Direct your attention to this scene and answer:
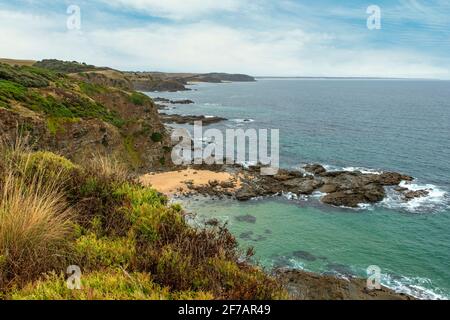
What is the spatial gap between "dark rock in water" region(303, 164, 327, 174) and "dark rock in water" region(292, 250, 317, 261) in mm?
21355

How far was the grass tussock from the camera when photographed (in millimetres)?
5246

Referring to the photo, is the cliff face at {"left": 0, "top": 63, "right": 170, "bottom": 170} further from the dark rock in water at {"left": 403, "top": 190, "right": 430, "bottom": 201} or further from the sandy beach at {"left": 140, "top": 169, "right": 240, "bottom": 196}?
the dark rock in water at {"left": 403, "top": 190, "right": 430, "bottom": 201}

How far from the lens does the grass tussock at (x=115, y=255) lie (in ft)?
17.2

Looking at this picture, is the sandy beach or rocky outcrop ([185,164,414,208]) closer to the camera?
rocky outcrop ([185,164,414,208])

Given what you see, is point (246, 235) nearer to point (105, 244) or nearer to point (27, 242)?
point (105, 244)

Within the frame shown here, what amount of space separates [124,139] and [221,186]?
15.3 metres

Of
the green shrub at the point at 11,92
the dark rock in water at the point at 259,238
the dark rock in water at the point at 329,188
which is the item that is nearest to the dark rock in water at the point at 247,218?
the dark rock in water at the point at 259,238

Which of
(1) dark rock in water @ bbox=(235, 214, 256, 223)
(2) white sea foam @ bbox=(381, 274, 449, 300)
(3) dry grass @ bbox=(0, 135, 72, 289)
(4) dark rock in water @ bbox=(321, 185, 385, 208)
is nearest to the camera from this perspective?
(3) dry grass @ bbox=(0, 135, 72, 289)

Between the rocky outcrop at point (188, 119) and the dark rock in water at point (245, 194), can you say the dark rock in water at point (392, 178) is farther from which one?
the rocky outcrop at point (188, 119)

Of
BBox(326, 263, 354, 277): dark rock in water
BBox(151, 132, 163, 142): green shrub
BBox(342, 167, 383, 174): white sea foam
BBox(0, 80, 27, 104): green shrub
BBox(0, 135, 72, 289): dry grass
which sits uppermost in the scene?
BBox(0, 80, 27, 104): green shrub

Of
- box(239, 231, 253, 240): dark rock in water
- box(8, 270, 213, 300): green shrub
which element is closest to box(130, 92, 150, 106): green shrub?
box(239, 231, 253, 240): dark rock in water

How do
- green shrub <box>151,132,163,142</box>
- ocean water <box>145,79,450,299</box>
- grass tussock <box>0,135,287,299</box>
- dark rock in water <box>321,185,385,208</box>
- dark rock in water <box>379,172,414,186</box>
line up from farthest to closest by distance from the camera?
green shrub <box>151,132,163,142</box> → dark rock in water <box>379,172,414,186</box> → dark rock in water <box>321,185,385,208</box> → ocean water <box>145,79,450,299</box> → grass tussock <box>0,135,287,299</box>
